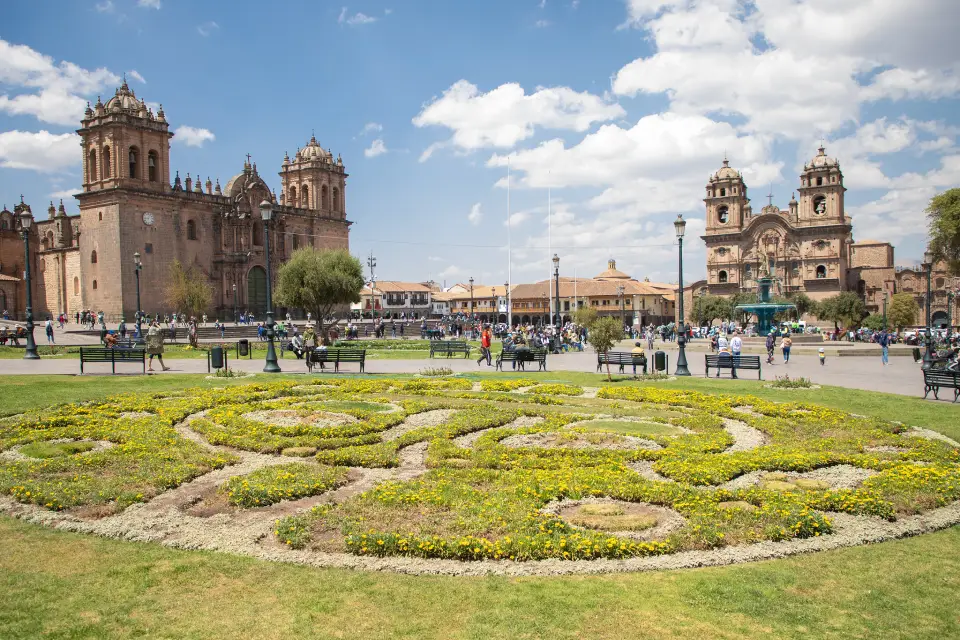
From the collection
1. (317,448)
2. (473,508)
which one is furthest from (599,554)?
(317,448)

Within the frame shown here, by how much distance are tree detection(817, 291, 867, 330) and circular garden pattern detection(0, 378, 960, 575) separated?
237 feet

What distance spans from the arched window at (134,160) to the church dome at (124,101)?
3.33 meters

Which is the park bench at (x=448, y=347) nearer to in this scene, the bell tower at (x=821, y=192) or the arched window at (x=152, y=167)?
the arched window at (x=152, y=167)

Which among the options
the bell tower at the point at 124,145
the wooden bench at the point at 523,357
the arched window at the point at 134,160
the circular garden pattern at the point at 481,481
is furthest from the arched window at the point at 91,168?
the circular garden pattern at the point at 481,481

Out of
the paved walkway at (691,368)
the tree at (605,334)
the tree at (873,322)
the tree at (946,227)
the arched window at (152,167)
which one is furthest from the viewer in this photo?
the tree at (873,322)

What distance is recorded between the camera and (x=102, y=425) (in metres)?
11.7

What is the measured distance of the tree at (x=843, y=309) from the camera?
3044 inches

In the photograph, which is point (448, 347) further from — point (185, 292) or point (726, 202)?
point (726, 202)

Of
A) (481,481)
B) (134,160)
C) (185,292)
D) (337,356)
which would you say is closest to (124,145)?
(134,160)

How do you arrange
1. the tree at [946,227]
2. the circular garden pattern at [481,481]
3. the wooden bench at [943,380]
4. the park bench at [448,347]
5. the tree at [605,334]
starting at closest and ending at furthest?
the circular garden pattern at [481,481] < the wooden bench at [943,380] < the tree at [605,334] < the park bench at [448,347] < the tree at [946,227]

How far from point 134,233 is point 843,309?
2867 inches

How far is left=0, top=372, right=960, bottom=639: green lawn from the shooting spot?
4.73m

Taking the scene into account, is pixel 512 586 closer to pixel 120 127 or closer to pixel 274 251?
pixel 120 127

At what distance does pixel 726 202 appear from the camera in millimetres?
90188
